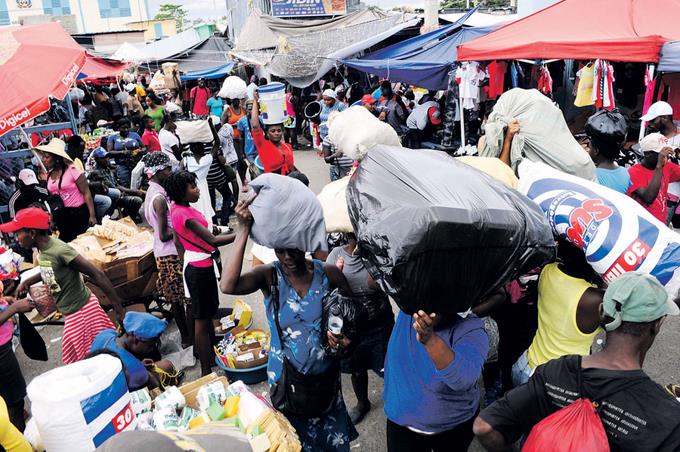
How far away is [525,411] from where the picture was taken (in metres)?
1.73

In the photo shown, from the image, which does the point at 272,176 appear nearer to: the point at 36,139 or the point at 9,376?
the point at 9,376

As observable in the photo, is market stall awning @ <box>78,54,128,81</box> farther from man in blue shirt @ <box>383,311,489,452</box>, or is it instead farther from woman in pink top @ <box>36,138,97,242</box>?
→ man in blue shirt @ <box>383,311,489,452</box>

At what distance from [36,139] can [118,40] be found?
28.6m

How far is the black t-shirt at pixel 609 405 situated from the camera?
1466 mm

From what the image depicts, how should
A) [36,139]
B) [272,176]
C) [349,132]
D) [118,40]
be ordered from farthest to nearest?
[118,40]
[36,139]
[349,132]
[272,176]

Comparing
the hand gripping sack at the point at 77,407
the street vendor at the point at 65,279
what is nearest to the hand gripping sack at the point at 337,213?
the hand gripping sack at the point at 77,407

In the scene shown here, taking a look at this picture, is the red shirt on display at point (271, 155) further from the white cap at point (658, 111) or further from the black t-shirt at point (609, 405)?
the black t-shirt at point (609, 405)

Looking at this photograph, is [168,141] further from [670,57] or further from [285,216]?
[670,57]

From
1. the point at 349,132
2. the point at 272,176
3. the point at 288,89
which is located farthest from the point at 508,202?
the point at 288,89

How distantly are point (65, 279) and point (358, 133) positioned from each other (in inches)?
84.8

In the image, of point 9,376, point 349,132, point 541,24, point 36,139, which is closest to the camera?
point 9,376

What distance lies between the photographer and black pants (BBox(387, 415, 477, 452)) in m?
2.12

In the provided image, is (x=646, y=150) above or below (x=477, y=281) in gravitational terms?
below

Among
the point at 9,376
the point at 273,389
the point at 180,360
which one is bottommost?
the point at 180,360
